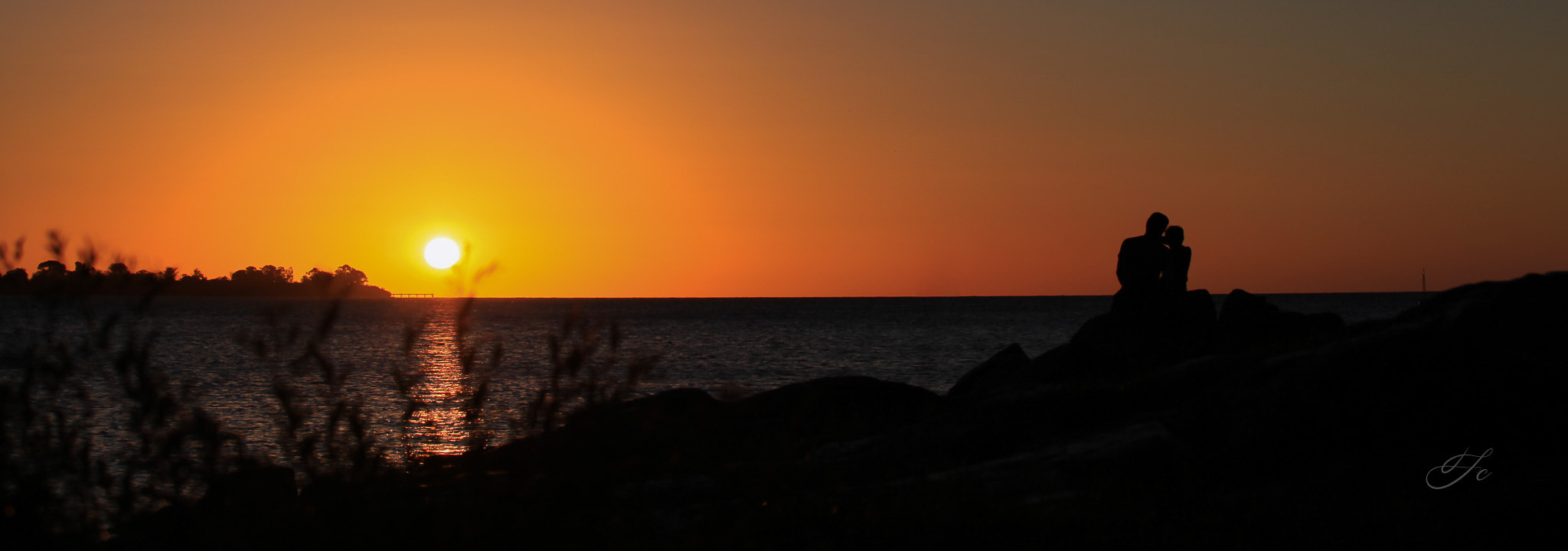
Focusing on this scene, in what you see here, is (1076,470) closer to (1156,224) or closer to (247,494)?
(247,494)

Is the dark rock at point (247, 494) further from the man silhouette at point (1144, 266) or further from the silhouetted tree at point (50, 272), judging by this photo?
the man silhouette at point (1144, 266)

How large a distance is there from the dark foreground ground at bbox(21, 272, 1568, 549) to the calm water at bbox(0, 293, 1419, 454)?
1.53ft

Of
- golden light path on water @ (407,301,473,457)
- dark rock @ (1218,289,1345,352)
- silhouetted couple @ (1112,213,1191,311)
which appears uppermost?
silhouetted couple @ (1112,213,1191,311)

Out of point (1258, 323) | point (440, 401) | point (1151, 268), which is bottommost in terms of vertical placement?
point (440, 401)

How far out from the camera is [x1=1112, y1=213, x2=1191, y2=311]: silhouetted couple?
16.6 metres

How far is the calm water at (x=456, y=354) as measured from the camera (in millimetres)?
4980

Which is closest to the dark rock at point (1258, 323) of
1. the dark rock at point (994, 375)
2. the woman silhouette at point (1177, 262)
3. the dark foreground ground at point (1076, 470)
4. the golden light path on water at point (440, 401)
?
the woman silhouette at point (1177, 262)

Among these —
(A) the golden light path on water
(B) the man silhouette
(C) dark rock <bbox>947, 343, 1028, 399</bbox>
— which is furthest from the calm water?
(B) the man silhouette

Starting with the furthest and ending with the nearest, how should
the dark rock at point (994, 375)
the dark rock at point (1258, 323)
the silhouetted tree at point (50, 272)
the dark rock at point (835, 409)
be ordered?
the dark rock at point (1258, 323) < the dark rock at point (994, 375) < the dark rock at point (835, 409) < the silhouetted tree at point (50, 272)

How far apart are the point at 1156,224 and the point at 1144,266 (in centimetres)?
69

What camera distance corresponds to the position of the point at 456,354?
491cm

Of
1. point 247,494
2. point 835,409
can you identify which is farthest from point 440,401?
point 247,494

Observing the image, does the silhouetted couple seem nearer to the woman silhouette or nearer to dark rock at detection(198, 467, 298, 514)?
the woman silhouette

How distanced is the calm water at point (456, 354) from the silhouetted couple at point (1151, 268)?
7.60m
